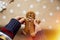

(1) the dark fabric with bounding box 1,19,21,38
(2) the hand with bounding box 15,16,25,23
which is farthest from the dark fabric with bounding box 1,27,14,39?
(2) the hand with bounding box 15,16,25,23

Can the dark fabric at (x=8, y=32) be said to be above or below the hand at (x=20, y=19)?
below

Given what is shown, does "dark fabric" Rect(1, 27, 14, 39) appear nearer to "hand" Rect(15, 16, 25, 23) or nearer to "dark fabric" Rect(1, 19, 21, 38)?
"dark fabric" Rect(1, 19, 21, 38)

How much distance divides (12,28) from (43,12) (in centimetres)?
22

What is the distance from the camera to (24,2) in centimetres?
130

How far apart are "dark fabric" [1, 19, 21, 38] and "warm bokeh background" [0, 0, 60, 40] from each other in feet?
0.18

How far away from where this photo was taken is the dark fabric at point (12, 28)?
1188mm

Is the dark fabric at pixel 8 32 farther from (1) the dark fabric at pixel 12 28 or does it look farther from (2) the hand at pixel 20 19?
(2) the hand at pixel 20 19

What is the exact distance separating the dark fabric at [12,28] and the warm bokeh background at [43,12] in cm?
6

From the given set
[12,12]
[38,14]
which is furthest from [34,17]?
[12,12]

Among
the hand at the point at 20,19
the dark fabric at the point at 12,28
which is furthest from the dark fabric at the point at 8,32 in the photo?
the hand at the point at 20,19

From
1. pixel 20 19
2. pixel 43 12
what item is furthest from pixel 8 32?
pixel 43 12

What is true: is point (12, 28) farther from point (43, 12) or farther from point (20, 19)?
point (43, 12)

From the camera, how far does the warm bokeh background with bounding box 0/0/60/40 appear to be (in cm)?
128

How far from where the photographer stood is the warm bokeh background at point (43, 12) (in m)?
1.28
